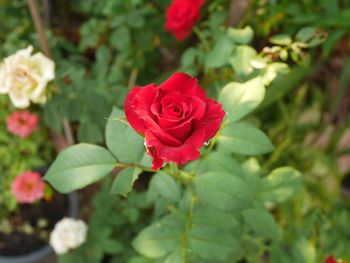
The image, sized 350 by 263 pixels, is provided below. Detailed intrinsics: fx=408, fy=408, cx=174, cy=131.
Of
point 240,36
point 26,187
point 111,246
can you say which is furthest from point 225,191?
point 26,187

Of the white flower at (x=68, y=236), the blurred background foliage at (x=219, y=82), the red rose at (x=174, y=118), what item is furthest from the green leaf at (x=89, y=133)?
the red rose at (x=174, y=118)

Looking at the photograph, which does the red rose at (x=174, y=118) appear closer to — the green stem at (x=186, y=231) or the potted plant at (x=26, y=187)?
the green stem at (x=186, y=231)

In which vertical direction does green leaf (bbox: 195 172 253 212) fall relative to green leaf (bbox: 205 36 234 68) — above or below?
below

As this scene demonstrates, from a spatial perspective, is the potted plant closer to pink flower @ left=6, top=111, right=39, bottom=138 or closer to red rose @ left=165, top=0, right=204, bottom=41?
pink flower @ left=6, top=111, right=39, bottom=138

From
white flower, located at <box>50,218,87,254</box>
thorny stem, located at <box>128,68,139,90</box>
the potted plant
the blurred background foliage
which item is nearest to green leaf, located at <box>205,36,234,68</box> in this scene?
the blurred background foliage

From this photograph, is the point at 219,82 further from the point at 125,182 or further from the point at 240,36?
the point at 125,182
